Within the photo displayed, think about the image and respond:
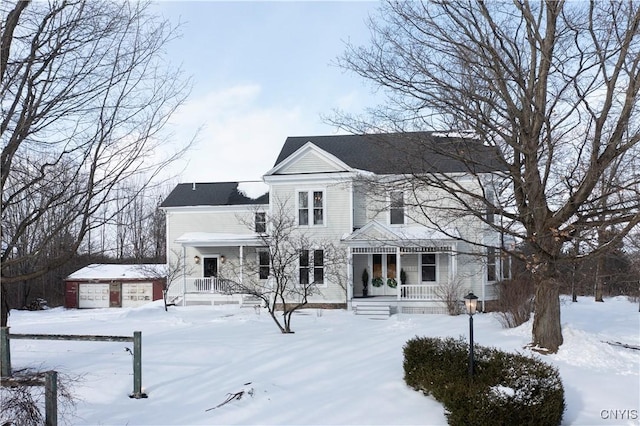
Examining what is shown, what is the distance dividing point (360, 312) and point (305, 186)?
579 centimetres

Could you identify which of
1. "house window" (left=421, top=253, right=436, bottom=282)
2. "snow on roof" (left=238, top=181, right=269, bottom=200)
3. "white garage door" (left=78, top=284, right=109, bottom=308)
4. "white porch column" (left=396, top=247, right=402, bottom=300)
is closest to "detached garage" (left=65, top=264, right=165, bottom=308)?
"white garage door" (left=78, top=284, right=109, bottom=308)

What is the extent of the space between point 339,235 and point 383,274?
9.01ft

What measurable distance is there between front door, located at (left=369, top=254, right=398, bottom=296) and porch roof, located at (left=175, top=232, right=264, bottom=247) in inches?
205

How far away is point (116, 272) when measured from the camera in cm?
3117

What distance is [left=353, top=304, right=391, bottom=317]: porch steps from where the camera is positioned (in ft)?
65.8

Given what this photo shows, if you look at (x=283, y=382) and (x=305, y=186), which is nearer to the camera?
(x=283, y=382)

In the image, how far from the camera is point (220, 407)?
24.8 feet

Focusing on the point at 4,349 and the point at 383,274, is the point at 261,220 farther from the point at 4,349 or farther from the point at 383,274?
the point at 4,349

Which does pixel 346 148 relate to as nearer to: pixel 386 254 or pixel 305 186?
pixel 305 186

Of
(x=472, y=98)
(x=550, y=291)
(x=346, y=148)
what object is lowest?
(x=550, y=291)

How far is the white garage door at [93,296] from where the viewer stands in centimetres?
3072

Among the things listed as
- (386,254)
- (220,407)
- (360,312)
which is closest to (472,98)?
(220,407)

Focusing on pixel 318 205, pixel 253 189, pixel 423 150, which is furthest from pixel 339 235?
pixel 423 150

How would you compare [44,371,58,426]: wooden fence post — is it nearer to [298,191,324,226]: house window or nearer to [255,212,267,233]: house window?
[298,191,324,226]: house window
